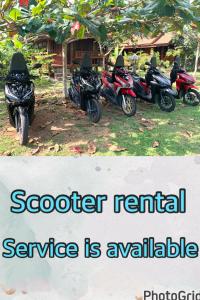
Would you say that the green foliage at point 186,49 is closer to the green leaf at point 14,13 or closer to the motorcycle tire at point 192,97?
the motorcycle tire at point 192,97

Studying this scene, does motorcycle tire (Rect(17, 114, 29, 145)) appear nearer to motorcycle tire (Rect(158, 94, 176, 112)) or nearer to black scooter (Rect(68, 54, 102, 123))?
black scooter (Rect(68, 54, 102, 123))

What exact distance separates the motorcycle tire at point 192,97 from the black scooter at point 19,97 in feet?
12.9

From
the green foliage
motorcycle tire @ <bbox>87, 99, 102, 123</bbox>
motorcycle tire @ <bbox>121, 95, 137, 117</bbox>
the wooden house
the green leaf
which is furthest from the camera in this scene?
the green foliage

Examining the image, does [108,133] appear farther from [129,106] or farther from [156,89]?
[156,89]

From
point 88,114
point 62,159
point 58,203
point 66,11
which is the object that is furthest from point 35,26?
point 58,203

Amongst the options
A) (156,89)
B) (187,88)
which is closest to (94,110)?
(156,89)

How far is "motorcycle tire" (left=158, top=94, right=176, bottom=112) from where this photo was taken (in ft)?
23.2

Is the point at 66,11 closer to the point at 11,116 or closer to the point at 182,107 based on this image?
the point at 11,116

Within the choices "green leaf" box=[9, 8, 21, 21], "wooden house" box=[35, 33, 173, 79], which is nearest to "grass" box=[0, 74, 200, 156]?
"green leaf" box=[9, 8, 21, 21]

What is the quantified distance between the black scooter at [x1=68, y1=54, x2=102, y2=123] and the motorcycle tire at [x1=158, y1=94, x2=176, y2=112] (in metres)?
Answer: 1.62

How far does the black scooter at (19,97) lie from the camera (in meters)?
4.93

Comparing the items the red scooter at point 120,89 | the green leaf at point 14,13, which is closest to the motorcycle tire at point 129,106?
the red scooter at point 120,89

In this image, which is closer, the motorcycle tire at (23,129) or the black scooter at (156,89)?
the motorcycle tire at (23,129)

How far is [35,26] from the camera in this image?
4480 mm
